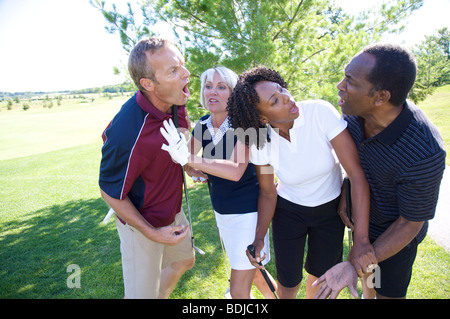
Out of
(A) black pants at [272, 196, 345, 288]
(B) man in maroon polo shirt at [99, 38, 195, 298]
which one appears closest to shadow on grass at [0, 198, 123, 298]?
(B) man in maroon polo shirt at [99, 38, 195, 298]

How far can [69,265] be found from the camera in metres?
4.01

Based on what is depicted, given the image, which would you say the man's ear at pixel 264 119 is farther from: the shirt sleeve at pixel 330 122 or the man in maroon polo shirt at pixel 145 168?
the man in maroon polo shirt at pixel 145 168

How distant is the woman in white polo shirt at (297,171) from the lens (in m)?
2.07

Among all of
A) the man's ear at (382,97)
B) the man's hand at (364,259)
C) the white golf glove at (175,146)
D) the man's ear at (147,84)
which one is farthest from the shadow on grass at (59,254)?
the man's ear at (382,97)

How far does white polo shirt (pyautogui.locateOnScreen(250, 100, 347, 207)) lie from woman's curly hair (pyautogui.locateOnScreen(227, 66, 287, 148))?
0.10 meters

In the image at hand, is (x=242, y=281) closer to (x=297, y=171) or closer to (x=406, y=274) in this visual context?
(x=297, y=171)

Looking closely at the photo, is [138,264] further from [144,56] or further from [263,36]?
[263,36]

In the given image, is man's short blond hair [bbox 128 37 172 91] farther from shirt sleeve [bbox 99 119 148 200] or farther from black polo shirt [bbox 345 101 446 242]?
black polo shirt [bbox 345 101 446 242]

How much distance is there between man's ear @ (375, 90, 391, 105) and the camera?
1766 mm

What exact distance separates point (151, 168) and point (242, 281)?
50.0 inches

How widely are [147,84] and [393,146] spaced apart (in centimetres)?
186

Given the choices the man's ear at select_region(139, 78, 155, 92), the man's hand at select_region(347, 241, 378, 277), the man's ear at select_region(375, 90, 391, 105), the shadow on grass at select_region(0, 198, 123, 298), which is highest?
the man's ear at select_region(139, 78, 155, 92)

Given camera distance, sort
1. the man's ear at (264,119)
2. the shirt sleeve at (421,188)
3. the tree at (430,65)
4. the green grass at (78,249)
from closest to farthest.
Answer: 1. the shirt sleeve at (421,188)
2. the man's ear at (264,119)
3. the green grass at (78,249)
4. the tree at (430,65)

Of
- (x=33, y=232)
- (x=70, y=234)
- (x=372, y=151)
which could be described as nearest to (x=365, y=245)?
(x=372, y=151)
